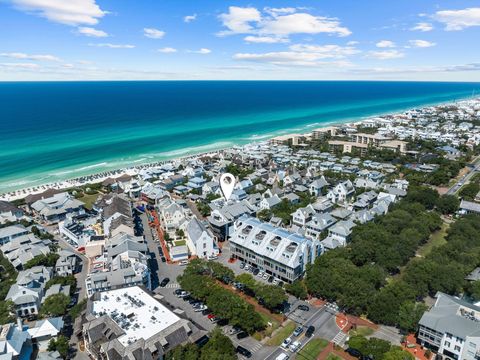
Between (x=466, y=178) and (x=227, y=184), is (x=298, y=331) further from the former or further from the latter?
(x=466, y=178)

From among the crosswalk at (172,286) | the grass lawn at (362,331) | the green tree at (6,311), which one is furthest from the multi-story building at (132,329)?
the grass lawn at (362,331)

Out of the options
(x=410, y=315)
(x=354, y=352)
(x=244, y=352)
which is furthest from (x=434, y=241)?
(x=244, y=352)

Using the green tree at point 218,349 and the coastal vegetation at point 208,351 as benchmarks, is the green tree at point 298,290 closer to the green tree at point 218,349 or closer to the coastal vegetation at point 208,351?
the green tree at point 218,349

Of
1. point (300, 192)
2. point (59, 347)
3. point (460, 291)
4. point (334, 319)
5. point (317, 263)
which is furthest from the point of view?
point (300, 192)

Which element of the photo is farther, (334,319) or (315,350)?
(334,319)

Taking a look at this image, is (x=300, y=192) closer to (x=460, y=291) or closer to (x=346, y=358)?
(x=460, y=291)

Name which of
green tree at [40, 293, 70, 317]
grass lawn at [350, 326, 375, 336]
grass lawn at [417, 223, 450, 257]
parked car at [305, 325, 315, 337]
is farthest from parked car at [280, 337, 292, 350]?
grass lawn at [417, 223, 450, 257]

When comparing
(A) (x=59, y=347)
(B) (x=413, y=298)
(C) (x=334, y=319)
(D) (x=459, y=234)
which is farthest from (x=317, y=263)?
(A) (x=59, y=347)
